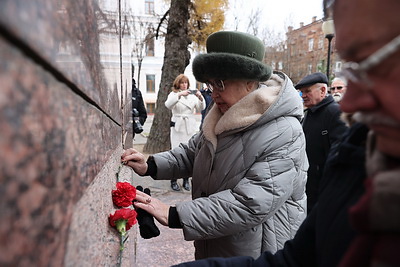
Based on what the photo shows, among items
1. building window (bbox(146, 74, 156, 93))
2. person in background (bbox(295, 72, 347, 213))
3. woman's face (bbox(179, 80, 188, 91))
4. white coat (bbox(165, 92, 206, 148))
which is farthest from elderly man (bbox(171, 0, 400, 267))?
building window (bbox(146, 74, 156, 93))

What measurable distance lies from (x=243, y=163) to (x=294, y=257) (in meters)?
0.67

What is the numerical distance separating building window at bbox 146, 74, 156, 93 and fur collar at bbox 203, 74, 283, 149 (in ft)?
102

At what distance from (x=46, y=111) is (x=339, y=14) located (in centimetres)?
60

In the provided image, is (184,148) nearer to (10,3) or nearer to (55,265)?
(55,265)

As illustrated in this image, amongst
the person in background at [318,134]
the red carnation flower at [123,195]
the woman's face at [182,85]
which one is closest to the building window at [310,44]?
the woman's face at [182,85]

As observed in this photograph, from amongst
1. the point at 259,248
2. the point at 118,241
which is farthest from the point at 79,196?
the point at 259,248

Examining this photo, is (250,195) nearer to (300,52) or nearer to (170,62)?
(170,62)

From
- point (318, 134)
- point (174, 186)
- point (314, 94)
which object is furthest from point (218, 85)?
point (174, 186)

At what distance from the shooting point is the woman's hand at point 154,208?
5.30ft

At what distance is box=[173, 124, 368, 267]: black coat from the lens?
792 mm

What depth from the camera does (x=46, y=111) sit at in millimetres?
475

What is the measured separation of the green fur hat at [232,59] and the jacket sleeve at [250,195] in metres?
0.37

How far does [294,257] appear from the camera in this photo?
1.07 m

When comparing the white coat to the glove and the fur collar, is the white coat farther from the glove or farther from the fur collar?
the glove
